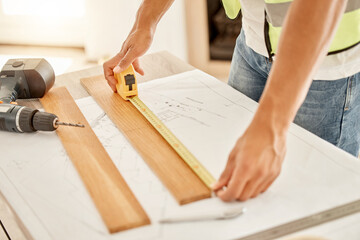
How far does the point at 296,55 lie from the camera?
101 cm

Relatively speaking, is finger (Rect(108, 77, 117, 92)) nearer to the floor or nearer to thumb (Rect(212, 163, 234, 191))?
thumb (Rect(212, 163, 234, 191))

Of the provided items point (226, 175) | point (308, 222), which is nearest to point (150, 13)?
point (226, 175)

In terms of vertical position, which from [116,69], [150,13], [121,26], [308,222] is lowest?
[121,26]

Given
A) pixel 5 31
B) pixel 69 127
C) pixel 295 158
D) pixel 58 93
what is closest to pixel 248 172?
pixel 295 158

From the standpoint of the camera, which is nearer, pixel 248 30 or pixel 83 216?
pixel 83 216

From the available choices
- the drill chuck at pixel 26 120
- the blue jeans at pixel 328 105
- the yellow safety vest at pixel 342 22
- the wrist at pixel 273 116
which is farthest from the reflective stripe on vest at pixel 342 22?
the drill chuck at pixel 26 120

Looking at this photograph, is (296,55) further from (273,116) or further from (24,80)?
(24,80)

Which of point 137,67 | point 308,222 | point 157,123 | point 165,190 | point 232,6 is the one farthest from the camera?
point 137,67

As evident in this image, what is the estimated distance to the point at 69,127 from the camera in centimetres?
143

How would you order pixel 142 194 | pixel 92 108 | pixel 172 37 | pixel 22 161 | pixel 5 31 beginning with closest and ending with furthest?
pixel 142 194 → pixel 22 161 → pixel 92 108 → pixel 172 37 → pixel 5 31

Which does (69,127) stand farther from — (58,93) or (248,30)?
(248,30)

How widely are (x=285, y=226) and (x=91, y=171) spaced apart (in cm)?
48

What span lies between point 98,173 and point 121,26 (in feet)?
7.85

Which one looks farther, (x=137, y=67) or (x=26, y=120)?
(x=137, y=67)
